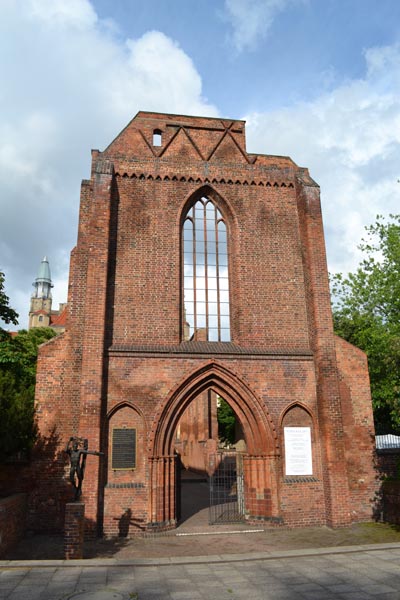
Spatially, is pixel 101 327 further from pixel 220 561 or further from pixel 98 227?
pixel 220 561

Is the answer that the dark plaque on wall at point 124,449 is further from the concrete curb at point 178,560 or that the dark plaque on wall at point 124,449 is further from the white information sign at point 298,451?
the white information sign at point 298,451

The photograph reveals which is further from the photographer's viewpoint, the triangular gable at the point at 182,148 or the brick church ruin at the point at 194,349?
→ the triangular gable at the point at 182,148

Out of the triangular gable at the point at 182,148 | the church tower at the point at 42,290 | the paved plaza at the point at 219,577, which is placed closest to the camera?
the paved plaza at the point at 219,577

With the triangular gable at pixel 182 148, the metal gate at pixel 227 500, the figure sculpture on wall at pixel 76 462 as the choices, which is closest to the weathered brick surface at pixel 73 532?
the figure sculpture on wall at pixel 76 462

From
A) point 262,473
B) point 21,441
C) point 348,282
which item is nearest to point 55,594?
point 21,441

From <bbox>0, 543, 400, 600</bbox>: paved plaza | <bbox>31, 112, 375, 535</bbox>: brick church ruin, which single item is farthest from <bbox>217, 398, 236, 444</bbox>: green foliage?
<bbox>0, 543, 400, 600</bbox>: paved plaza

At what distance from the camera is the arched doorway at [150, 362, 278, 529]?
11781 mm

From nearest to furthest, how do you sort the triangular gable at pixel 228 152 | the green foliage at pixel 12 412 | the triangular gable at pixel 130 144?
the green foliage at pixel 12 412 < the triangular gable at pixel 130 144 < the triangular gable at pixel 228 152

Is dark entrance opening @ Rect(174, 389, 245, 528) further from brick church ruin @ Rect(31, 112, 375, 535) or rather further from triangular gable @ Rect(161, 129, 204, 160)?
triangular gable @ Rect(161, 129, 204, 160)

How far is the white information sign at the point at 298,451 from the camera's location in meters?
12.4

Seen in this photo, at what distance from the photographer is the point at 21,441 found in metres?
10.9

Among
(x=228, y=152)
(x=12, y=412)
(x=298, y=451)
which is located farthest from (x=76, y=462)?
(x=228, y=152)

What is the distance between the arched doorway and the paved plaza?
3496 millimetres

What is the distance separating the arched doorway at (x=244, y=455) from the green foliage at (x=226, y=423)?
2131 centimetres
